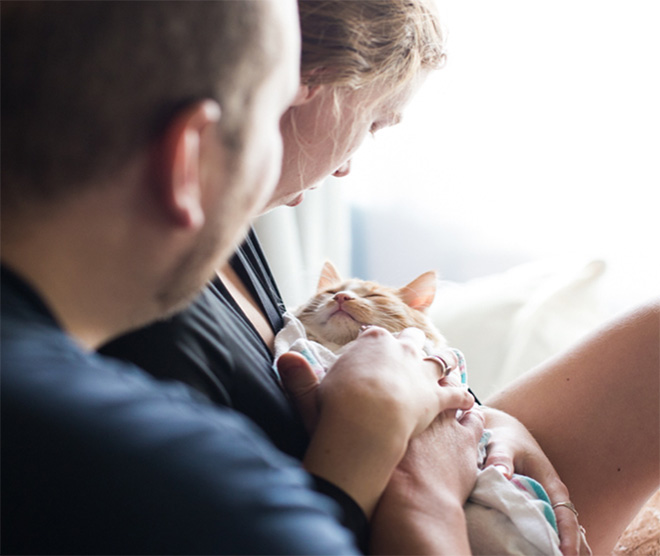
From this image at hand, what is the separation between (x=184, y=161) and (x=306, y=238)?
2440 mm

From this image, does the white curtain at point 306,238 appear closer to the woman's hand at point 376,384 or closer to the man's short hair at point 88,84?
the woman's hand at point 376,384

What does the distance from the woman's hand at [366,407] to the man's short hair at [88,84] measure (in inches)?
18.2

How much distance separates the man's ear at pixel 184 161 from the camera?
1.87ft

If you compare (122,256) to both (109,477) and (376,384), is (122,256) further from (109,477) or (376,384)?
(376,384)

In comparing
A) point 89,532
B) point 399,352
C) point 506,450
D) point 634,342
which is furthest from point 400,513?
point 634,342

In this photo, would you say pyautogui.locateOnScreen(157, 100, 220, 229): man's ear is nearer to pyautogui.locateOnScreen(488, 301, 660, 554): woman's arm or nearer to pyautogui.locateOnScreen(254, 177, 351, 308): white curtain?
pyautogui.locateOnScreen(488, 301, 660, 554): woman's arm

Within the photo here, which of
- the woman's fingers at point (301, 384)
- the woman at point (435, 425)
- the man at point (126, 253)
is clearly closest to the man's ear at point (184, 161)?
the man at point (126, 253)

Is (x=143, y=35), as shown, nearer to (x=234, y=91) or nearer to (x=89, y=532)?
(x=234, y=91)

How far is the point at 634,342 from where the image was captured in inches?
52.6

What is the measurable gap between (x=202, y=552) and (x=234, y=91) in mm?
391

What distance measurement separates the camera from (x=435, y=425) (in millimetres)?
1092

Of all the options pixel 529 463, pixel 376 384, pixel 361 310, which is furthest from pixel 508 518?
pixel 361 310

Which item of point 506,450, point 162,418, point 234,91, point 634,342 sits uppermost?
point 234,91

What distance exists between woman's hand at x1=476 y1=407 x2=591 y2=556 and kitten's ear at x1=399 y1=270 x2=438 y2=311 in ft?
1.23
